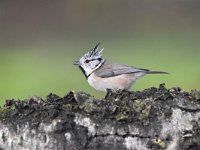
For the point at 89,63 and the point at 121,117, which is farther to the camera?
the point at 89,63

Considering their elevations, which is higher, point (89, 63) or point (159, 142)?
point (89, 63)

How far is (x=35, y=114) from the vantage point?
539cm

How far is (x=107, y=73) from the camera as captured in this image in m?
8.97

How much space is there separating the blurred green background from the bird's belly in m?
4.85

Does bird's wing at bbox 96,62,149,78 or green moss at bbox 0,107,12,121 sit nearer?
green moss at bbox 0,107,12,121

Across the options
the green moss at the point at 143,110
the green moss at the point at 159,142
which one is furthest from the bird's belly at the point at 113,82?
the green moss at the point at 159,142

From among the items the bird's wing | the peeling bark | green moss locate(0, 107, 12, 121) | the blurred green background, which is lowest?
the peeling bark

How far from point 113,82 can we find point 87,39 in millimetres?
10081

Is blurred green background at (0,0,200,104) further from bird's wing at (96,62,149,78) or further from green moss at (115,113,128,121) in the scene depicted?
green moss at (115,113,128,121)

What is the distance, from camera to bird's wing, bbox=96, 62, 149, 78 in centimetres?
890

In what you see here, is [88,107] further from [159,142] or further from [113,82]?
[113,82]

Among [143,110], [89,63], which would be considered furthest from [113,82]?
[143,110]

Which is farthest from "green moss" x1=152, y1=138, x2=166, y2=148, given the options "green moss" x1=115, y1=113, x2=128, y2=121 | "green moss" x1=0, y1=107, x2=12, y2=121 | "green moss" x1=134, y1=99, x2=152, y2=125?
"green moss" x1=0, y1=107, x2=12, y2=121

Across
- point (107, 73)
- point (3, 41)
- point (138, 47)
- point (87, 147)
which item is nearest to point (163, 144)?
point (87, 147)
